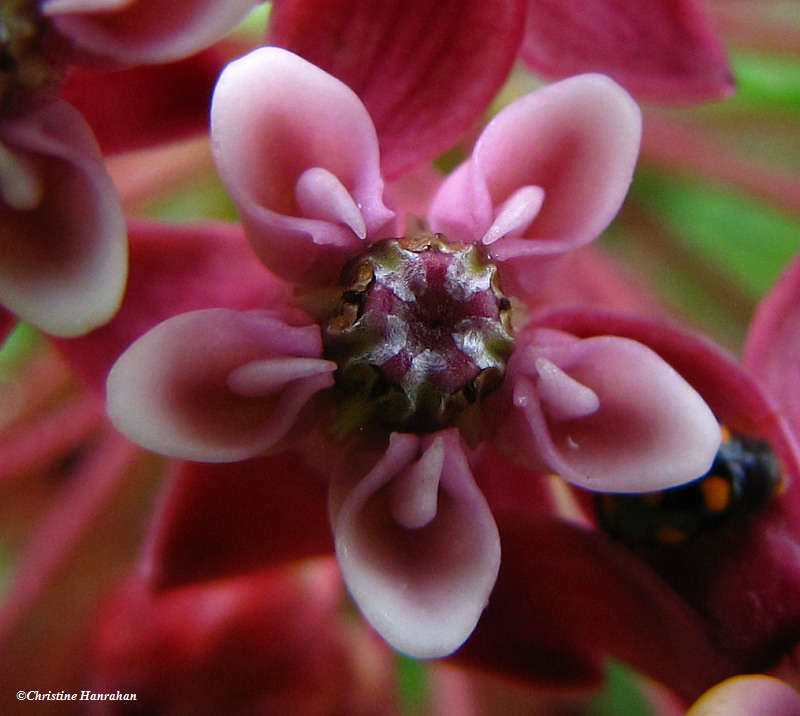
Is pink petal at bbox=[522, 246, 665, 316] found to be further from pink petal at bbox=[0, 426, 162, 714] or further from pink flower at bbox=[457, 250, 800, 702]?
pink petal at bbox=[0, 426, 162, 714]

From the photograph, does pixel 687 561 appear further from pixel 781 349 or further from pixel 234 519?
pixel 234 519

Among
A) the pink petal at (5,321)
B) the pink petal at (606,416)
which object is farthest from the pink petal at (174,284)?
the pink petal at (606,416)

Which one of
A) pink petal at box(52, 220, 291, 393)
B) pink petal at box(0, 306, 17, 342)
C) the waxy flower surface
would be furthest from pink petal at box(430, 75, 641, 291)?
pink petal at box(0, 306, 17, 342)

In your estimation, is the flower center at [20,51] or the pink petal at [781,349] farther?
the pink petal at [781,349]

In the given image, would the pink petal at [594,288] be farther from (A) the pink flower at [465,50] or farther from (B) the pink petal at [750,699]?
(B) the pink petal at [750,699]

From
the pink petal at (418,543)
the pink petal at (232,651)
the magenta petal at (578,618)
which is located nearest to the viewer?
the pink petal at (418,543)

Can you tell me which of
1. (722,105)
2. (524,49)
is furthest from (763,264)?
(524,49)

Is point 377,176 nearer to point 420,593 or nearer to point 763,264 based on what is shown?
point 420,593
